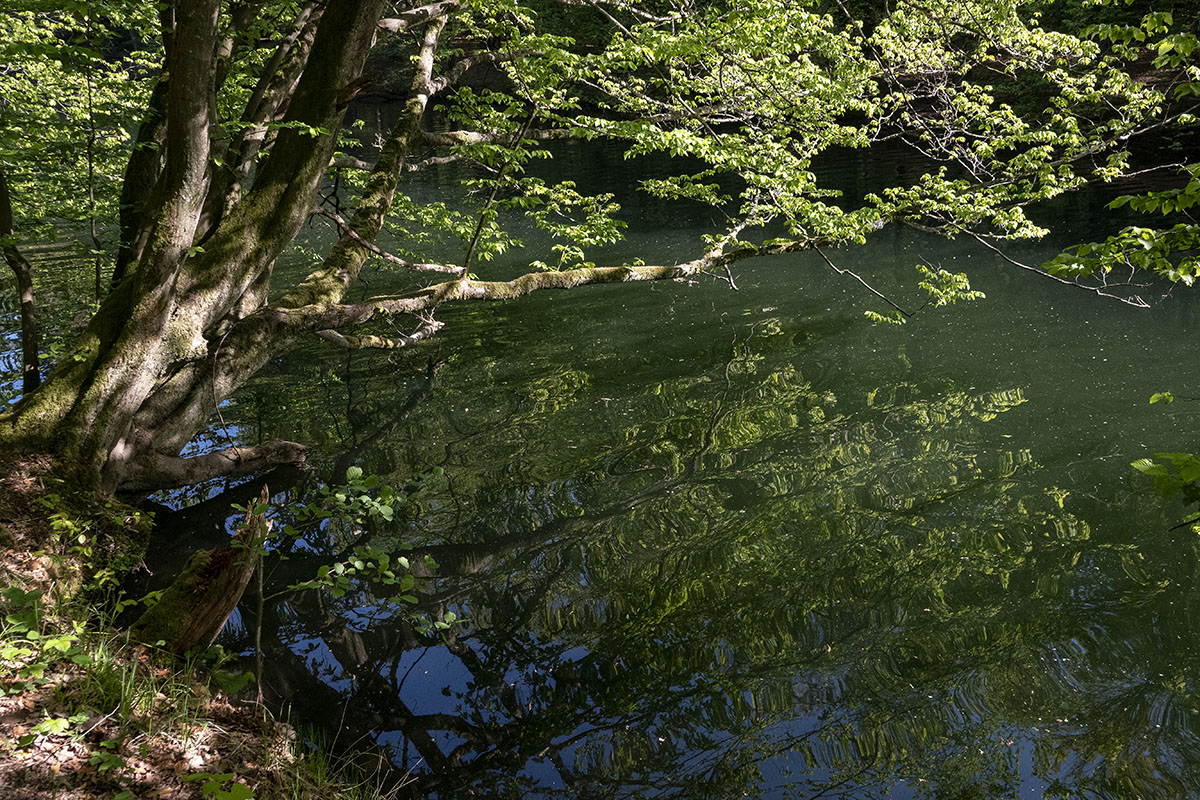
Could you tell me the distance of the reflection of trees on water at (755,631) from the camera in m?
4.66

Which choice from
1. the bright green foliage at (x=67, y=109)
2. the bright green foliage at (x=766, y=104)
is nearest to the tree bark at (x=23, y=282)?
the bright green foliage at (x=67, y=109)

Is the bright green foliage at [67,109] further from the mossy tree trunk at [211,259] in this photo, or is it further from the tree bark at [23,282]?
the mossy tree trunk at [211,259]

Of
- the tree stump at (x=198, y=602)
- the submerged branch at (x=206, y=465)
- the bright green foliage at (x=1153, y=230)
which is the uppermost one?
the bright green foliage at (x=1153, y=230)

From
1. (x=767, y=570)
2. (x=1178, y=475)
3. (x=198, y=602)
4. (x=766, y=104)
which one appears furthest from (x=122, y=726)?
(x=766, y=104)

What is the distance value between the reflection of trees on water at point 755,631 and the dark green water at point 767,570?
0.03 m

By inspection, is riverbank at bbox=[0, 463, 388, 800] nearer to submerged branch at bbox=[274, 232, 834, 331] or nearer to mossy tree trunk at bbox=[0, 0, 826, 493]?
mossy tree trunk at bbox=[0, 0, 826, 493]

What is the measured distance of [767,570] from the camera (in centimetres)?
663

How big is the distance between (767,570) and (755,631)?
0.86 metres

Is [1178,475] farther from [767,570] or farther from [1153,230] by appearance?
[767,570]

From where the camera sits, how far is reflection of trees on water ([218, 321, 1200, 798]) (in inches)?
183

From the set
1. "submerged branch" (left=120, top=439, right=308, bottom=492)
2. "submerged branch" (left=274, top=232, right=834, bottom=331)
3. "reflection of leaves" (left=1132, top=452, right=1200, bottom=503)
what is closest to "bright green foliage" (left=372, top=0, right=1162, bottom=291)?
"submerged branch" (left=274, top=232, right=834, bottom=331)

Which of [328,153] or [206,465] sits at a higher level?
[328,153]

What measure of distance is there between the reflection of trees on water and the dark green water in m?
0.03

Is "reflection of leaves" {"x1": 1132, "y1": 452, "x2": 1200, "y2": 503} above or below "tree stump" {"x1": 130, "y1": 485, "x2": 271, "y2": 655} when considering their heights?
above
